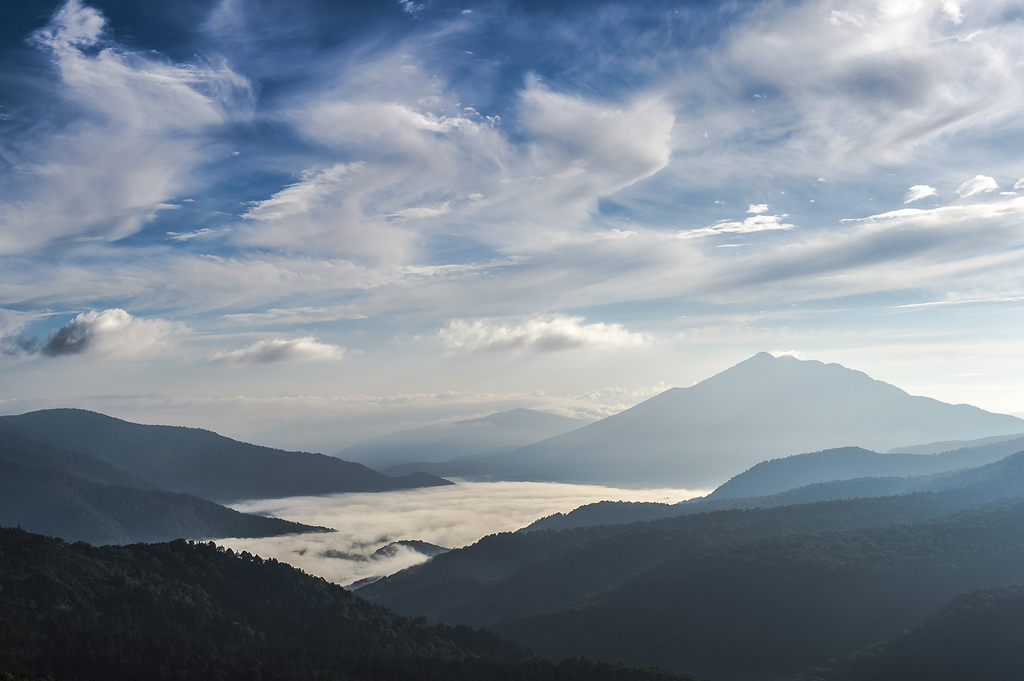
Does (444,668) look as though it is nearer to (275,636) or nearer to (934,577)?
(275,636)

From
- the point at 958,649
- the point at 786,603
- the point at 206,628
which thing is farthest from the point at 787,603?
the point at 206,628

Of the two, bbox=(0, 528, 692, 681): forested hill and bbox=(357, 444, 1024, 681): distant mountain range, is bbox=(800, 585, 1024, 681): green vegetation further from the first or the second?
bbox=(0, 528, 692, 681): forested hill

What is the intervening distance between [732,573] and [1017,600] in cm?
6784

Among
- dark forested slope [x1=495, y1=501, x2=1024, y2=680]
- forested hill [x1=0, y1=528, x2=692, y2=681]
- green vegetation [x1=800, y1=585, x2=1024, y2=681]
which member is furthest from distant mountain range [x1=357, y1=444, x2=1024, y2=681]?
forested hill [x1=0, y1=528, x2=692, y2=681]

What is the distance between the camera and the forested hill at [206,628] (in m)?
96.6

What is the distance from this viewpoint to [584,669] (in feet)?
383

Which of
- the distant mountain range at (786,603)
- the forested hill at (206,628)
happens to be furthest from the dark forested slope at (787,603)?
the forested hill at (206,628)

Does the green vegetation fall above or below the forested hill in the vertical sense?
below

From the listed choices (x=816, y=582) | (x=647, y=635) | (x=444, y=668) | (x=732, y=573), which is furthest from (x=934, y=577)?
(x=444, y=668)

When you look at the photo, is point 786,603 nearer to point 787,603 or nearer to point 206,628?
point 787,603

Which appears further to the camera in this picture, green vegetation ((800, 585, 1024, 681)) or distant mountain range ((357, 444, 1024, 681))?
distant mountain range ((357, 444, 1024, 681))

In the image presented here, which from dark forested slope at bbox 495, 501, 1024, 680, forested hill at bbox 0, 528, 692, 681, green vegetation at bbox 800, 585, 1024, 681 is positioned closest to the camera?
forested hill at bbox 0, 528, 692, 681

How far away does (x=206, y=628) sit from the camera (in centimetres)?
12300

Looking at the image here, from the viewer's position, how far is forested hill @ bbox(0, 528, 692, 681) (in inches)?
3804
